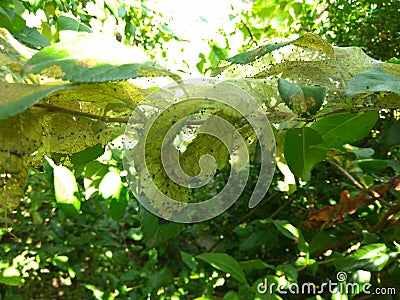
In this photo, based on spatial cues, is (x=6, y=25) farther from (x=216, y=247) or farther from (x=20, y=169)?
(x=216, y=247)

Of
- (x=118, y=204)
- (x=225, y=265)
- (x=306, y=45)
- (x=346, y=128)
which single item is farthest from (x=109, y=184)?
(x=306, y=45)

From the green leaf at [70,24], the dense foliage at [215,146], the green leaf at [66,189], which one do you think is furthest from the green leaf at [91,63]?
the green leaf at [66,189]

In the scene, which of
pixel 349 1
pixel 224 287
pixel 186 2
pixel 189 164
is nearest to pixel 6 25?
pixel 189 164

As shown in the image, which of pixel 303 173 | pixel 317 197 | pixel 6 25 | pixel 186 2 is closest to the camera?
pixel 303 173

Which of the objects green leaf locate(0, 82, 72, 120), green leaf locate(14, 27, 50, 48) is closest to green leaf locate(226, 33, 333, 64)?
green leaf locate(0, 82, 72, 120)

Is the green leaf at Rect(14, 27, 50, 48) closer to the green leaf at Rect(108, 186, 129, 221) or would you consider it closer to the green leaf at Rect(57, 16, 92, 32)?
the green leaf at Rect(57, 16, 92, 32)

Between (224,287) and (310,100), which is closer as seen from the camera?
(310,100)

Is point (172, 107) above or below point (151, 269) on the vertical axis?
above
